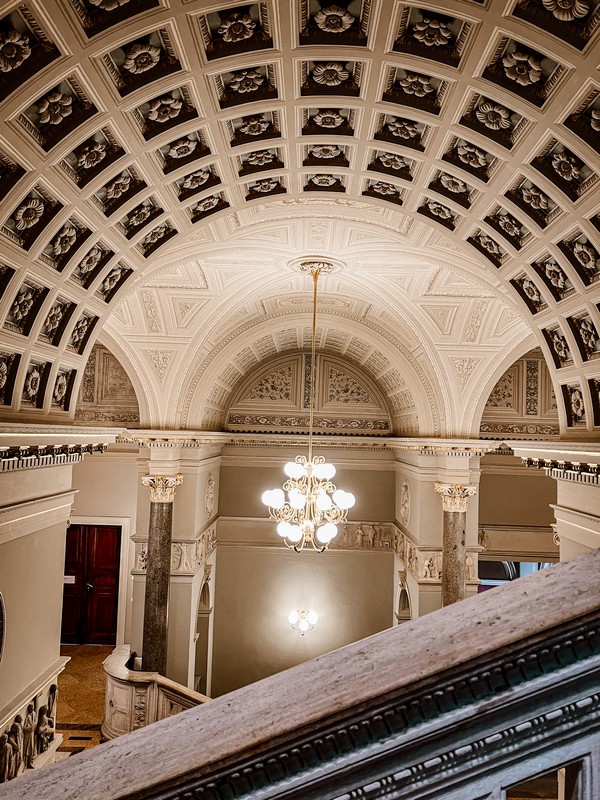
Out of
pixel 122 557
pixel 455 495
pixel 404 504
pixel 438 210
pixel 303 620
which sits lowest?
pixel 303 620

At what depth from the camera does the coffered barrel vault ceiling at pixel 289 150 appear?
12.7 feet

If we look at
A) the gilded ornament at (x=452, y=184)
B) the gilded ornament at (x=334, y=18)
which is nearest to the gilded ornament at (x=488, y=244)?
the gilded ornament at (x=452, y=184)

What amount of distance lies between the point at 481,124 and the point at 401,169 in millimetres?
1174

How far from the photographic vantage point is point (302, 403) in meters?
16.2

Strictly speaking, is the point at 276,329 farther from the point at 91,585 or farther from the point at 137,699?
the point at 91,585

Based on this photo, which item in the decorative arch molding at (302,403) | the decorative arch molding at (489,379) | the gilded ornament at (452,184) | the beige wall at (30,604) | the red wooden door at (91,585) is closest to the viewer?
the beige wall at (30,604)

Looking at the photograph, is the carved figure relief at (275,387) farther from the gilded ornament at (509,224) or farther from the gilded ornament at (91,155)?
the gilded ornament at (91,155)

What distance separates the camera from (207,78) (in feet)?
14.6

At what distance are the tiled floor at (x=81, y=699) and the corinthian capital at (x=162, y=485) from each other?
317 cm

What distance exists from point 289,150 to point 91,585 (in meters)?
14.7

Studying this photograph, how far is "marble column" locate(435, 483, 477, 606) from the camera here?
1189 centimetres

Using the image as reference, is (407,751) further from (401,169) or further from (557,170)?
(401,169)

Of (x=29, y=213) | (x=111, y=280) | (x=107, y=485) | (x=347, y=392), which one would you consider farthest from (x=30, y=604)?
(x=347, y=392)

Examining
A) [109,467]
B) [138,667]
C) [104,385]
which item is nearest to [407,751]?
[138,667]
